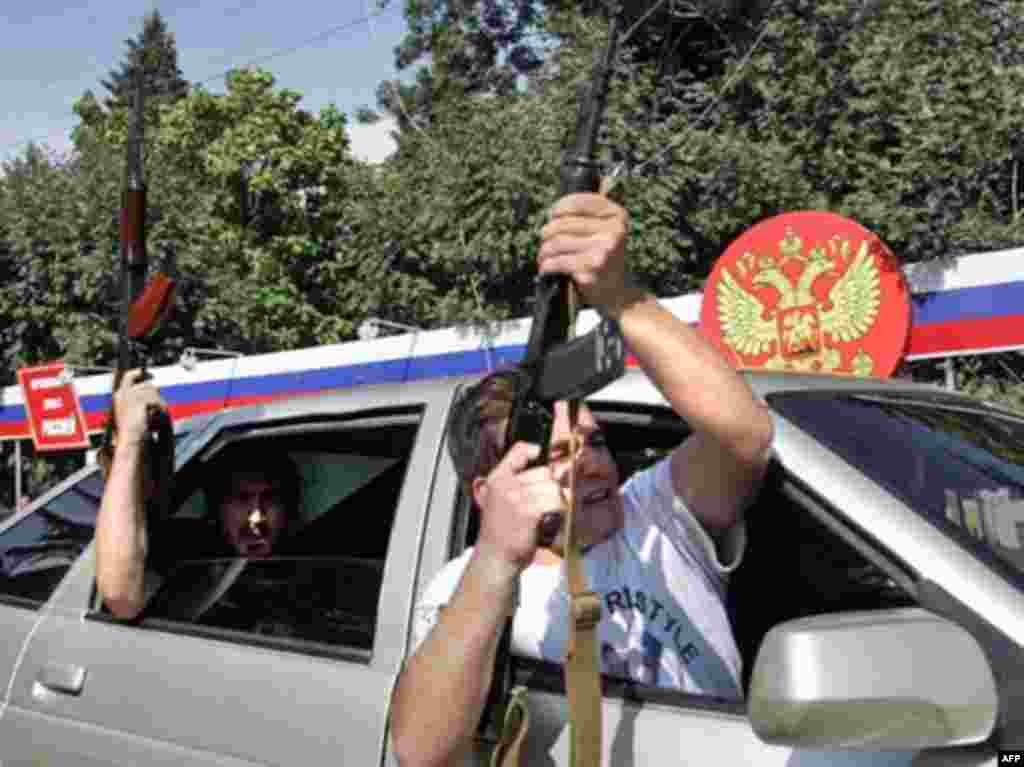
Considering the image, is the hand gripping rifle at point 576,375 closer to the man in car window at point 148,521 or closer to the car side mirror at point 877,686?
the car side mirror at point 877,686

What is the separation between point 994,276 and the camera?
7.26m

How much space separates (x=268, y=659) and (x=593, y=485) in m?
0.79

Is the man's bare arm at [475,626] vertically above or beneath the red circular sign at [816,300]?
beneath

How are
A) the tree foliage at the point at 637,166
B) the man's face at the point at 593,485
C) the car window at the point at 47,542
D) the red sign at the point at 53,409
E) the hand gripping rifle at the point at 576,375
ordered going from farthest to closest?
1. the red sign at the point at 53,409
2. the tree foliage at the point at 637,166
3. the car window at the point at 47,542
4. the man's face at the point at 593,485
5. the hand gripping rifle at the point at 576,375

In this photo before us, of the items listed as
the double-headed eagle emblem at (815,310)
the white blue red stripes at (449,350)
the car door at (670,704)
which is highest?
the white blue red stripes at (449,350)

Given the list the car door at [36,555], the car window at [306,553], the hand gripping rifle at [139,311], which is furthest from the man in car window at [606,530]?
the car door at [36,555]

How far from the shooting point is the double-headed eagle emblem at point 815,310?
5715mm

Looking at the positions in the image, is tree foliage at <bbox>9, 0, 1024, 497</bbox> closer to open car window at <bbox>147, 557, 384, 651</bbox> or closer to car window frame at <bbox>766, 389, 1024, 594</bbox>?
open car window at <bbox>147, 557, 384, 651</bbox>

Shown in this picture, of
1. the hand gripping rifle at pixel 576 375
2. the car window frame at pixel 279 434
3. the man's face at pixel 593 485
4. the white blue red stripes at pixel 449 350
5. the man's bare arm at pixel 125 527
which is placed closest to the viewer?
the hand gripping rifle at pixel 576 375

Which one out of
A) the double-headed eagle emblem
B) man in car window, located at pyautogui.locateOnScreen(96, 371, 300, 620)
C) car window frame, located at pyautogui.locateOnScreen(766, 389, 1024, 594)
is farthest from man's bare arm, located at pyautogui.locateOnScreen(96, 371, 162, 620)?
the double-headed eagle emblem

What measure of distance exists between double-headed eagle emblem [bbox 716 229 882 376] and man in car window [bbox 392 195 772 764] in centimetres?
380

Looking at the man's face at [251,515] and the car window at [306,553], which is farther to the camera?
the man's face at [251,515]

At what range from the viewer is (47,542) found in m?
3.26

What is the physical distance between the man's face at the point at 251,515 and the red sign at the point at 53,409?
11109 millimetres
